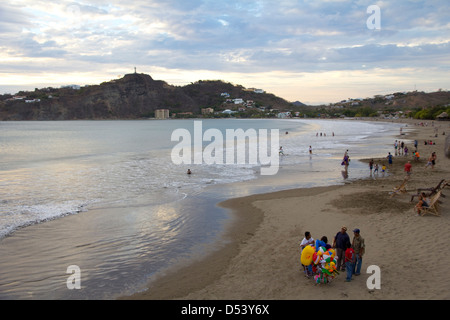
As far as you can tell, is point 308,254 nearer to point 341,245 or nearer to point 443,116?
point 341,245

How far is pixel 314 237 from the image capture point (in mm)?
10266

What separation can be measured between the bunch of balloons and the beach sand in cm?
21

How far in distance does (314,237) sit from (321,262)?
132 inches

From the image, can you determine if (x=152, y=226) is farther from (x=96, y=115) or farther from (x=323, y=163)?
(x=96, y=115)

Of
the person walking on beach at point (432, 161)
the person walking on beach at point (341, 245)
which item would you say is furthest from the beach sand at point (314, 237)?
the person walking on beach at point (432, 161)

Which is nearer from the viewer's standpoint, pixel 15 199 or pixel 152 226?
pixel 152 226

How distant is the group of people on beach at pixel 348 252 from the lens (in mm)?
7109

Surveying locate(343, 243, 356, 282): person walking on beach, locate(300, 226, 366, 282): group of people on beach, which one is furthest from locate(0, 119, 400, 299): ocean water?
locate(343, 243, 356, 282): person walking on beach
